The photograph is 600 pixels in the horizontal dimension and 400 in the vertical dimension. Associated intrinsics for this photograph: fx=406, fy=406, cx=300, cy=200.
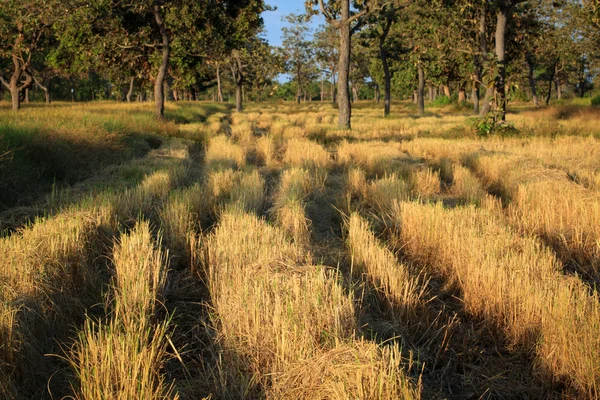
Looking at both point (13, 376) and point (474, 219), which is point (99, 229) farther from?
point (474, 219)

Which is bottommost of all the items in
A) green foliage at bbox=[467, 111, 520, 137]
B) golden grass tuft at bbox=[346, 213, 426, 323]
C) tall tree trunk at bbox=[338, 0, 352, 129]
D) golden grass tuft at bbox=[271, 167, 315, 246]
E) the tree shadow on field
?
the tree shadow on field

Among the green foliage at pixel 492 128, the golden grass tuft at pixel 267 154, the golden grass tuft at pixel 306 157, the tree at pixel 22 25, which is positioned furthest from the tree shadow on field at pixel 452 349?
the tree at pixel 22 25

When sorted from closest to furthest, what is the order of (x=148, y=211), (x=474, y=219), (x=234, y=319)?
1. (x=234, y=319)
2. (x=474, y=219)
3. (x=148, y=211)

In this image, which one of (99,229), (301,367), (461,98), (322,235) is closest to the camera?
(301,367)

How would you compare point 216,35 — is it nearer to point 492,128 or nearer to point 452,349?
point 492,128

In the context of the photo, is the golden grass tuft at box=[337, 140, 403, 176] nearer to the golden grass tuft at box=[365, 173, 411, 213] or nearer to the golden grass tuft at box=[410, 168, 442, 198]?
the golden grass tuft at box=[410, 168, 442, 198]

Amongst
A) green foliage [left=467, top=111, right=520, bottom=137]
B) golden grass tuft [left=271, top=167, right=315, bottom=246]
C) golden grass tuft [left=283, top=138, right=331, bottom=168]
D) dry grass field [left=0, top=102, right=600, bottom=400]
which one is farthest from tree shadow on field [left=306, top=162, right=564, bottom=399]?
green foliage [left=467, top=111, right=520, bottom=137]

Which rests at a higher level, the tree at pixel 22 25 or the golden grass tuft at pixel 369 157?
the tree at pixel 22 25

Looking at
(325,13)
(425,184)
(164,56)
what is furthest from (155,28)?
(425,184)

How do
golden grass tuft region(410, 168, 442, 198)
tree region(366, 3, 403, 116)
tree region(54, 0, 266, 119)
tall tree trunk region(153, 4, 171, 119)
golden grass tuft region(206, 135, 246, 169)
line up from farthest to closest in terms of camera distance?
tree region(366, 3, 403, 116), tall tree trunk region(153, 4, 171, 119), tree region(54, 0, 266, 119), golden grass tuft region(206, 135, 246, 169), golden grass tuft region(410, 168, 442, 198)

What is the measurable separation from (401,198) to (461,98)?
2018 inches

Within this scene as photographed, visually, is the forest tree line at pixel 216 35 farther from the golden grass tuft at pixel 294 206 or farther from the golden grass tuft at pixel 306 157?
the golden grass tuft at pixel 294 206

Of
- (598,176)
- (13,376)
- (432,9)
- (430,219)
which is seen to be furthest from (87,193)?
(432,9)

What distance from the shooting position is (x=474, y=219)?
405cm
